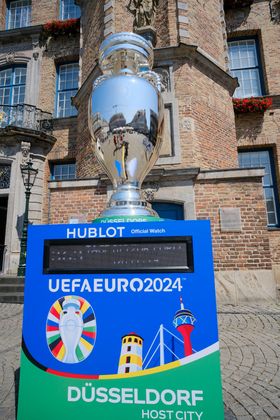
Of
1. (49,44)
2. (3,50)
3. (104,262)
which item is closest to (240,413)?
(104,262)

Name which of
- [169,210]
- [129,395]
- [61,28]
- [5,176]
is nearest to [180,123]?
[169,210]

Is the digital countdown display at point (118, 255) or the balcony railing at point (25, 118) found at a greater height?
the balcony railing at point (25, 118)

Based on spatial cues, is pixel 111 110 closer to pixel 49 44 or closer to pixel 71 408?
pixel 71 408

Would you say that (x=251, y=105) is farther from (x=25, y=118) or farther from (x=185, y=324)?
(x=185, y=324)

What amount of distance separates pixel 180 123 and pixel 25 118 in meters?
7.22

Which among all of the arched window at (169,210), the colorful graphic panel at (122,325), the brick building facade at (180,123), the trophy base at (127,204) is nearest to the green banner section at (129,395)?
the colorful graphic panel at (122,325)

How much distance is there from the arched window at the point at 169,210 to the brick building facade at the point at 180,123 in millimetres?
59

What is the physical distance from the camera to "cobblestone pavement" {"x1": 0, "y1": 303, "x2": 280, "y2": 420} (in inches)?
83.0

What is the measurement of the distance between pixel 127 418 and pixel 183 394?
318 millimetres

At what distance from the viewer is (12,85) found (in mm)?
12531

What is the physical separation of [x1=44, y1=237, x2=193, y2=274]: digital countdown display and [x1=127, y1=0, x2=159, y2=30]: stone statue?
8.89 m

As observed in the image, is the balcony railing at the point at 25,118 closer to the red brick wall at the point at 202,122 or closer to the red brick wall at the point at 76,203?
the red brick wall at the point at 76,203

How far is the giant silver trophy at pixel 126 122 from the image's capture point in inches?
75.4

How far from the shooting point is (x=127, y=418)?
139 centimetres
